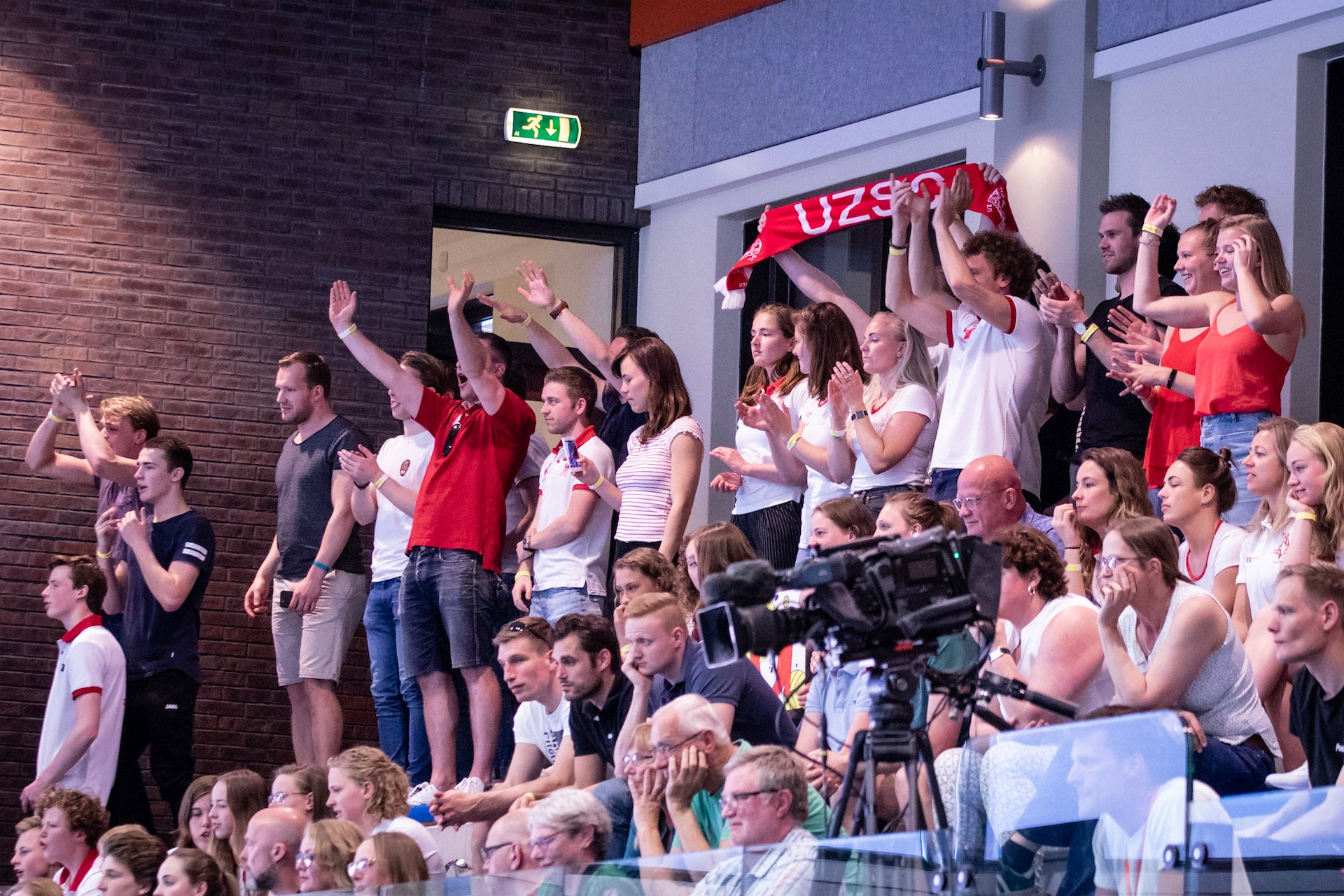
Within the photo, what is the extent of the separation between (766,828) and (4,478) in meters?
5.87

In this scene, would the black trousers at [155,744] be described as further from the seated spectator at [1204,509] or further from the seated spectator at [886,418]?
the seated spectator at [1204,509]

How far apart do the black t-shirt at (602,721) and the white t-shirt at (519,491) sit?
7.54 ft

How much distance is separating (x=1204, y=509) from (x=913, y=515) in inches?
35.2

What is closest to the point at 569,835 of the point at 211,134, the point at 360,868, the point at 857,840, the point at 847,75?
the point at 360,868

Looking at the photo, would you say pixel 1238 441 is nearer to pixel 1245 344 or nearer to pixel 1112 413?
pixel 1245 344

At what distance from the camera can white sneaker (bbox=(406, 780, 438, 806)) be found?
6.71m

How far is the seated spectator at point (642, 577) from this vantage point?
5.73 metres

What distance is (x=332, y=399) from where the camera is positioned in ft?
30.0

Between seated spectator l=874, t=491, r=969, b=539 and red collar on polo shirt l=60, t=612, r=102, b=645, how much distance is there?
12.2 feet

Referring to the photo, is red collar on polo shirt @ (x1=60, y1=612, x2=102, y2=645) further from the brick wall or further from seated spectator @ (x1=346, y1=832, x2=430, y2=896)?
seated spectator @ (x1=346, y1=832, x2=430, y2=896)

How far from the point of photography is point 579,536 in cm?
718

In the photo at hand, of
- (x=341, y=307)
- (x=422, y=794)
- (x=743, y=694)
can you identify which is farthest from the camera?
(x=341, y=307)

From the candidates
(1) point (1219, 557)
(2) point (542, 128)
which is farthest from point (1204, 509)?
(2) point (542, 128)

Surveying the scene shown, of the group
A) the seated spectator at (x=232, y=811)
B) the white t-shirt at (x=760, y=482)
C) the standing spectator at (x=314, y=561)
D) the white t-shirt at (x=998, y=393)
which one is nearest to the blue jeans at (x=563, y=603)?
the white t-shirt at (x=760, y=482)
